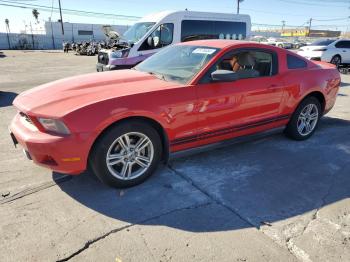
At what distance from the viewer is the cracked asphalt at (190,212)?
2506 mm

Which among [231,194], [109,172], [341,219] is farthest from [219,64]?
[341,219]

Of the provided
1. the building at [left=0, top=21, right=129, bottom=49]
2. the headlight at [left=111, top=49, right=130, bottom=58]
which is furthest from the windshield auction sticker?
the building at [left=0, top=21, right=129, bottom=49]

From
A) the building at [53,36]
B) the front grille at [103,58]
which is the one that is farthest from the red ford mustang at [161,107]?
the building at [53,36]

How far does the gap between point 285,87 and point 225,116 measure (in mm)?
1197

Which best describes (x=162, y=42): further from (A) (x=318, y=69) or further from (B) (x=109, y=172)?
(B) (x=109, y=172)

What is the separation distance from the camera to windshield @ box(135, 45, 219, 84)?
3789mm

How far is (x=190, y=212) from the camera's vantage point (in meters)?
3.00

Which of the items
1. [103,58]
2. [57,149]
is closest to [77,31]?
[103,58]

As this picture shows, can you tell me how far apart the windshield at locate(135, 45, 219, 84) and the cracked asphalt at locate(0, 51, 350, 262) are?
1.13m

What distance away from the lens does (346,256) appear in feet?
8.22

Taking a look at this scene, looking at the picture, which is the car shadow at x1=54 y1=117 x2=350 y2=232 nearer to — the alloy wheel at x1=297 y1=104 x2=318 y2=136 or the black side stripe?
the black side stripe

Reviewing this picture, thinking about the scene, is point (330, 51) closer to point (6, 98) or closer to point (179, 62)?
point (179, 62)

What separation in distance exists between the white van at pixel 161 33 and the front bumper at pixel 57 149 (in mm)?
6589

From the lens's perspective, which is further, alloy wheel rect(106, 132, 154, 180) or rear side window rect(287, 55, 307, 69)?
rear side window rect(287, 55, 307, 69)
